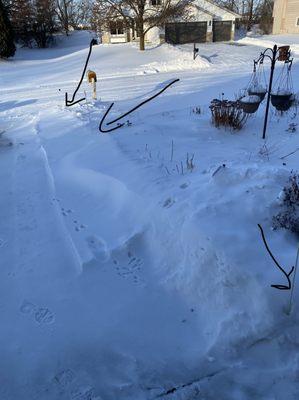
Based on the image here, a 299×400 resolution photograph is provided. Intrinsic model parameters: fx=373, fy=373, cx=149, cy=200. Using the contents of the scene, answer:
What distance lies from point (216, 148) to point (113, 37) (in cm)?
2645

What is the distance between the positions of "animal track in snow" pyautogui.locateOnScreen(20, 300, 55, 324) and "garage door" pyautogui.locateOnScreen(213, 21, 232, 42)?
30.4m

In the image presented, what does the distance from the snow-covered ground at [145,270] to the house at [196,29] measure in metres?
24.1

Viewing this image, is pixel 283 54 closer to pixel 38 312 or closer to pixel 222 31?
pixel 38 312

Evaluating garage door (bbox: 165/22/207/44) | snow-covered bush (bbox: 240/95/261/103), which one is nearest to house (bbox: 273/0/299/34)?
garage door (bbox: 165/22/207/44)

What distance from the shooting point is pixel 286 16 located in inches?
1298

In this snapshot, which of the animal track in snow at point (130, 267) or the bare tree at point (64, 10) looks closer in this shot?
the animal track in snow at point (130, 267)

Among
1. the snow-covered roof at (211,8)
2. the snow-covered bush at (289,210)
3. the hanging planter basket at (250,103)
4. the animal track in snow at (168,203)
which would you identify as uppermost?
the snow-covered roof at (211,8)

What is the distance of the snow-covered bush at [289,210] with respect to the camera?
3434 mm

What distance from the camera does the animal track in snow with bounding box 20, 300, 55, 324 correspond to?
10.5 ft

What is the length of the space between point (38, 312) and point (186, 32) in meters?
29.1

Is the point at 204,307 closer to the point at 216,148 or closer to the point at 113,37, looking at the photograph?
the point at 216,148

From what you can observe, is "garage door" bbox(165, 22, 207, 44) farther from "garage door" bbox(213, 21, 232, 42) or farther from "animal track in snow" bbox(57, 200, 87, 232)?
"animal track in snow" bbox(57, 200, 87, 232)

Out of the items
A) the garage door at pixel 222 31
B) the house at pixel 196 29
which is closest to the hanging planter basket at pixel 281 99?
the house at pixel 196 29

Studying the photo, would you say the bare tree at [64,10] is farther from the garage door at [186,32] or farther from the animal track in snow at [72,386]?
the animal track in snow at [72,386]
